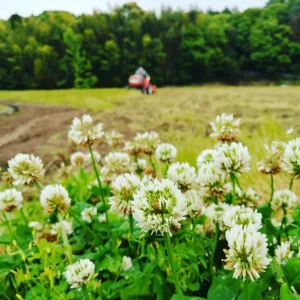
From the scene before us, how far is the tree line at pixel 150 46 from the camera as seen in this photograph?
6.47ft

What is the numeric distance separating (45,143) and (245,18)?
139 centimetres

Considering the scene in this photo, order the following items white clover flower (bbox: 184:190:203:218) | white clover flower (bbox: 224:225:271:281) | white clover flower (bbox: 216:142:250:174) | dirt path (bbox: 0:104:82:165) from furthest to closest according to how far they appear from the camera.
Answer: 1. dirt path (bbox: 0:104:82:165)
2. white clover flower (bbox: 184:190:203:218)
3. white clover flower (bbox: 216:142:250:174)
4. white clover flower (bbox: 224:225:271:281)

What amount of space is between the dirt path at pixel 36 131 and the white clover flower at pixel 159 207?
4.58 ft

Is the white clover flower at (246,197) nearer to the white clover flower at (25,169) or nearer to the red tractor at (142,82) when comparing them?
the white clover flower at (25,169)

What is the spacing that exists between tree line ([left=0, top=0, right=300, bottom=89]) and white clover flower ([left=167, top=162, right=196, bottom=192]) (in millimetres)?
1233

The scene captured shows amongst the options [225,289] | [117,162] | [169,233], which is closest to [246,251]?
[169,233]

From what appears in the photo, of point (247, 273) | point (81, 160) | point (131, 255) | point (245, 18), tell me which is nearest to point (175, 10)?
point (245, 18)

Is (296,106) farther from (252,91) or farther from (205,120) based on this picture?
(205,120)

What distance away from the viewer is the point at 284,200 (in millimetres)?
1077

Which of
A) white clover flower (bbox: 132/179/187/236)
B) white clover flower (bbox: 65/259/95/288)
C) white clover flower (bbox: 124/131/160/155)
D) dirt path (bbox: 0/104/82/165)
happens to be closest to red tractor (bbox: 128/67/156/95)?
dirt path (bbox: 0/104/82/165)

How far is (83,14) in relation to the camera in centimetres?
219

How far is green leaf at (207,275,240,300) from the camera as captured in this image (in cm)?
73

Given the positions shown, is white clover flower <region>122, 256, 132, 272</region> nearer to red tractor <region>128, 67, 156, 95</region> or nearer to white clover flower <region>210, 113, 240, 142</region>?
white clover flower <region>210, 113, 240, 142</region>

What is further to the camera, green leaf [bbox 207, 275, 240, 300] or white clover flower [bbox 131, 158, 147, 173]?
white clover flower [bbox 131, 158, 147, 173]
